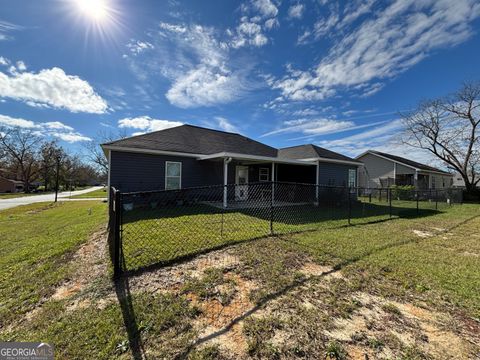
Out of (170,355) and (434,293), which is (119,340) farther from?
(434,293)

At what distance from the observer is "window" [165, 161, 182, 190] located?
34.8 ft

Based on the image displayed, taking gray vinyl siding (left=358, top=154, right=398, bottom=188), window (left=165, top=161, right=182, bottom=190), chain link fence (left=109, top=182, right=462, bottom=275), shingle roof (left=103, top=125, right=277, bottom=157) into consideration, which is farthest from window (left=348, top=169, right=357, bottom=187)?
window (left=165, top=161, right=182, bottom=190)

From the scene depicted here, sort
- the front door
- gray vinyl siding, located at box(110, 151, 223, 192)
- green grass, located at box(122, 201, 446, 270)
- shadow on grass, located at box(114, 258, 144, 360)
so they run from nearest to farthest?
shadow on grass, located at box(114, 258, 144, 360), green grass, located at box(122, 201, 446, 270), gray vinyl siding, located at box(110, 151, 223, 192), the front door

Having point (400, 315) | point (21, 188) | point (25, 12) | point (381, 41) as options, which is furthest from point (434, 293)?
point (21, 188)

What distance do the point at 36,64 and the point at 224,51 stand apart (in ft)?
26.4

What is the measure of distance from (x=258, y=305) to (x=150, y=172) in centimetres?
893

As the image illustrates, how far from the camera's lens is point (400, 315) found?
2.47 meters

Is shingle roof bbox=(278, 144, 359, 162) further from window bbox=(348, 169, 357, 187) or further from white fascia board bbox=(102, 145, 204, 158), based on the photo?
white fascia board bbox=(102, 145, 204, 158)

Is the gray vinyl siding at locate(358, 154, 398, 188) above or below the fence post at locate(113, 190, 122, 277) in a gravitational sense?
above

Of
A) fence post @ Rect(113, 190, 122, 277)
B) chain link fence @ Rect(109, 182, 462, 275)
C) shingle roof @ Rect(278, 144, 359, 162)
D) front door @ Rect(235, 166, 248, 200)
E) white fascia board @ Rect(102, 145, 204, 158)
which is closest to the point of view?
fence post @ Rect(113, 190, 122, 277)

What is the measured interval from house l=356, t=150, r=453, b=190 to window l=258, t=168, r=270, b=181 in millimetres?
15934

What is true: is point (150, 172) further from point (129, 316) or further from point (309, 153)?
point (309, 153)

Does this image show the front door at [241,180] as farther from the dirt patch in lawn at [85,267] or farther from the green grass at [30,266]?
the dirt patch in lawn at [85,267]

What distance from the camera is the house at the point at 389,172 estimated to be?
22.5 metres
